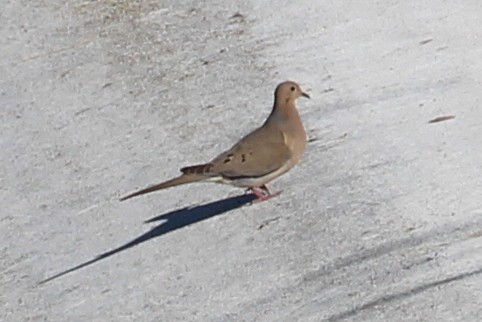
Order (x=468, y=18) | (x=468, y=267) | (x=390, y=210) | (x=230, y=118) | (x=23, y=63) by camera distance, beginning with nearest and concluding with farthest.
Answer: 1. (x=468, y=267)
2. (x=390, y=210)
3. (x=230, y=118)
4. (x=468, y=18)
5. (x=23, y=63)

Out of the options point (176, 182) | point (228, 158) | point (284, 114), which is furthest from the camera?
point (284, 114)

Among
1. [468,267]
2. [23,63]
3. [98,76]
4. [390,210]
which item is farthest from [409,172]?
[23,63]

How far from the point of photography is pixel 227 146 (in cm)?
831

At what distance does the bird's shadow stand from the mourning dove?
0.12 m

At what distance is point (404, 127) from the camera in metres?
8.09

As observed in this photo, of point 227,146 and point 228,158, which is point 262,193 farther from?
point 227,146

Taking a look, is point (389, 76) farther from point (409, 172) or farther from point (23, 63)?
point (23, 63)

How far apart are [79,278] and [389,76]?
2375 millimetres

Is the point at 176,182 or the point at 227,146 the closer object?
the point at 176,182

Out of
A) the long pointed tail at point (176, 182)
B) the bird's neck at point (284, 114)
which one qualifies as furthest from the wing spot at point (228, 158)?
the bird's neck at point (284, 114)

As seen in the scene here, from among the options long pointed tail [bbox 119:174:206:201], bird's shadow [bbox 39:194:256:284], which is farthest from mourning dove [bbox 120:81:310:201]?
bird's shadow [bbox 39:194:256:284]

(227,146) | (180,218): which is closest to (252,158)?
(180,218)

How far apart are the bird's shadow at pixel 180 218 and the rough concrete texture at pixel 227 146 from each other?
2 cm

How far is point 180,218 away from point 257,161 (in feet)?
1.54
